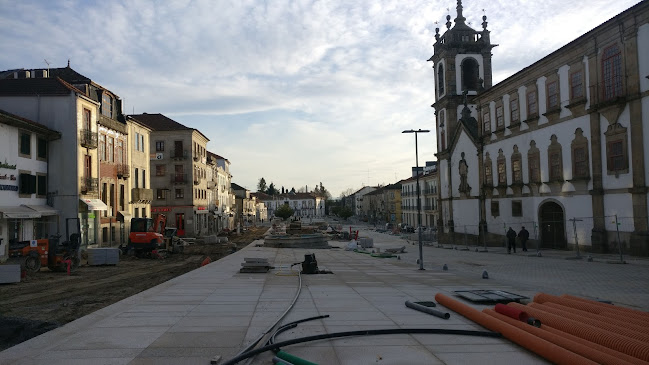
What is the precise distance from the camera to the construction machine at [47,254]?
21.0m

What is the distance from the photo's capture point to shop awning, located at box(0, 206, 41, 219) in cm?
2431

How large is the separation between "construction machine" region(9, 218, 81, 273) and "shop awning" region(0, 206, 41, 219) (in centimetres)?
298

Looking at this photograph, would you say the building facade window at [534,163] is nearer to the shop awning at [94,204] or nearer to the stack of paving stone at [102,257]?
the stack of paving stone at [102,257]

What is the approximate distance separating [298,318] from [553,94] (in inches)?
1020

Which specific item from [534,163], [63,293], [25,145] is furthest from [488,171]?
[25,145]

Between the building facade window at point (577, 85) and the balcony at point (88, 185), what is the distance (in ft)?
102

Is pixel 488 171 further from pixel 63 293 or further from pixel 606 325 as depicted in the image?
pixel 606 325

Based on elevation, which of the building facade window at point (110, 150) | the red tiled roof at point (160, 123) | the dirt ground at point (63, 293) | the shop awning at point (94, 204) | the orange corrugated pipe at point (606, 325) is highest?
the red tiled roof at point (160, 123)

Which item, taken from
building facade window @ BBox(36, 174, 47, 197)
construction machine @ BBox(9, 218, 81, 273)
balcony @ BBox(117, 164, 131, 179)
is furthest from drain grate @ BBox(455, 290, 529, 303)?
balcony @ BBox(117, 164, 131, 179)

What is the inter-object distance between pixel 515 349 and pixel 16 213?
26.6 metres

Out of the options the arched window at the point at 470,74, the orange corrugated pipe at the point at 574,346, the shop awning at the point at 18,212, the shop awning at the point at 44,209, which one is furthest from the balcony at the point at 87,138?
the arched window at the point at 470,74

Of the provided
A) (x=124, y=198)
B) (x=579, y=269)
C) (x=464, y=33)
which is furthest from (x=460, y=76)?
(x=124, y=198)

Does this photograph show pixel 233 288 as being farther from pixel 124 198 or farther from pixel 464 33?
pixel 464 33

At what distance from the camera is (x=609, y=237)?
77.9 feet
